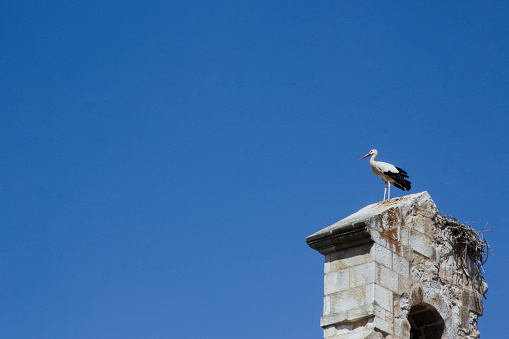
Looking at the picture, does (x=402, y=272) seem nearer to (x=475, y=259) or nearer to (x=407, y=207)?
(x=407, y=207)

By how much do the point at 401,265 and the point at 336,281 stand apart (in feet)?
2.59

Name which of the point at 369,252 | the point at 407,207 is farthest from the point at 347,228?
the point at 407,207

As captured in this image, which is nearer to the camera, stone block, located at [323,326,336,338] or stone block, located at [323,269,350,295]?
stone block, located at [323,326,336,338]

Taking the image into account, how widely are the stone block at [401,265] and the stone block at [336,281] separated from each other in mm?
562

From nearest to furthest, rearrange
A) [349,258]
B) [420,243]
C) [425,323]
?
[349,258]
[420,243]
[425,323]

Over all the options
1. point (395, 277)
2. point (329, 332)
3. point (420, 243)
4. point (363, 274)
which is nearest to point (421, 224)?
point (420, 243)

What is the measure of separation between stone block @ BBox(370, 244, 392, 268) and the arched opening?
900 mm

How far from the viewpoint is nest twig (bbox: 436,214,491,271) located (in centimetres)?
1076

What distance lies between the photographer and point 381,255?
375 inches

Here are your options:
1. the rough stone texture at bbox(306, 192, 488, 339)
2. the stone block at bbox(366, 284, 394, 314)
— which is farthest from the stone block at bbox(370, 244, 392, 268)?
the stone block at bbox(366, 284, 394, 314)

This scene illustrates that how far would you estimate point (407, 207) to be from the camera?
10266 millimetres

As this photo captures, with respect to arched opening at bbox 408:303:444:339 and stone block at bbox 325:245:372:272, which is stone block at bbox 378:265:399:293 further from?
arched opening at bbox 408:303:444:339

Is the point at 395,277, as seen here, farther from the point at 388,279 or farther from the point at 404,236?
the point at 404,236

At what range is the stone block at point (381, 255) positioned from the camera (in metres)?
9.45
